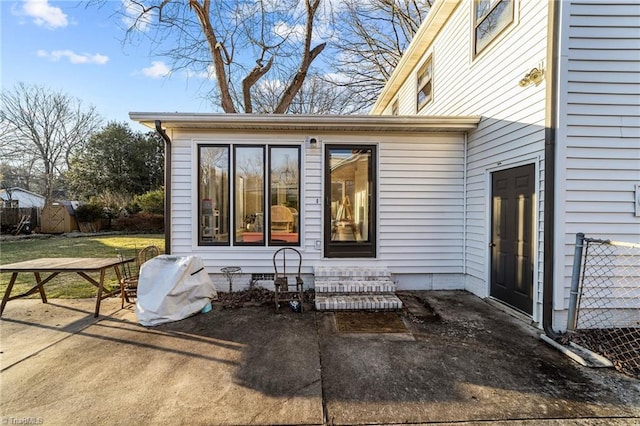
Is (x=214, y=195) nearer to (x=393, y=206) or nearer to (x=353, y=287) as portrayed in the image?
(x=353, y=287)

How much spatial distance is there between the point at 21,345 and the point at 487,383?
A: 15.1ft

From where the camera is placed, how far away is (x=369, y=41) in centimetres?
1210

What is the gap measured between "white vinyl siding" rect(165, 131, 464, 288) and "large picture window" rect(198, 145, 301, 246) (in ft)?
0.43

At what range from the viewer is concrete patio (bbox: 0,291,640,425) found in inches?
81.0

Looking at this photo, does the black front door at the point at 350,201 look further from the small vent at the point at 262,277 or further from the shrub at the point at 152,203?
the shrub at the point at 152,203

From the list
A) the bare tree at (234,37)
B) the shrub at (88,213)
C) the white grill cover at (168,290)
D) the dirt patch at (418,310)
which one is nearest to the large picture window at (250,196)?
the white grill cover at (168,290)

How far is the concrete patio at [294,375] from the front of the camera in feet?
6.75

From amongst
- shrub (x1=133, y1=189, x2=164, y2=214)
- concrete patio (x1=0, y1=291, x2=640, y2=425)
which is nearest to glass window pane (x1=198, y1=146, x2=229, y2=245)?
concrete patio (x1=0, y1=291, x2=640, y2=425)

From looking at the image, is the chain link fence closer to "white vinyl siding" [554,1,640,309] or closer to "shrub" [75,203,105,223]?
"white vinyl siding" [554,1,640,309]

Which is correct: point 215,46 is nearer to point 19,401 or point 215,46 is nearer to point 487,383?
point 19,401

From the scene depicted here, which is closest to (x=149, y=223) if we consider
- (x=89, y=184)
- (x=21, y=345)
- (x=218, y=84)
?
(x=89, y=184)

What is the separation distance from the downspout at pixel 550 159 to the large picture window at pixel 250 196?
3.37 meters

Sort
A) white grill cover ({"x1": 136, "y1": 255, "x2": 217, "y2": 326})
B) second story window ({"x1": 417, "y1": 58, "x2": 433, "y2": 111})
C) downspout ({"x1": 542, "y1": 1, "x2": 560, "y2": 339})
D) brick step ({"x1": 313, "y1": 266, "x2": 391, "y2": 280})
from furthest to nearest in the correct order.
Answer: second story window ({"x1": 417, "y1": 58, "x2": 433, "y2": 111}) → brick step ({"x1": 313, "y1": 266, "x2": 391, "y2": 280}) → white grill cover ({"x1": 136, "y1": 255, "x2": 217, "y2": 326}) → downspout ({"x1": 542, "y1": 1, "x2": 560, "y2": 339})

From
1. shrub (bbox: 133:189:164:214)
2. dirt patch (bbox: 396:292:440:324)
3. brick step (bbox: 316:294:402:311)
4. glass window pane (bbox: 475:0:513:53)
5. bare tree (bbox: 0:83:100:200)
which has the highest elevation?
bare tree (bbox: 0:83:100:200)
